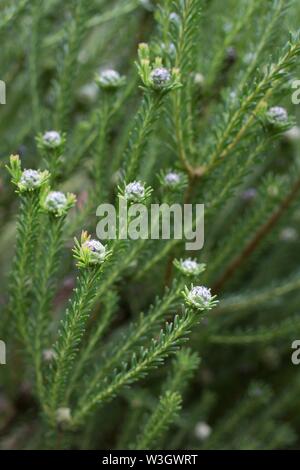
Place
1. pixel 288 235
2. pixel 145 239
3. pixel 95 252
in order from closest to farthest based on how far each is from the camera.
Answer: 1. pixel 95 252
2. pixel 145 239
3. pixel 288 235

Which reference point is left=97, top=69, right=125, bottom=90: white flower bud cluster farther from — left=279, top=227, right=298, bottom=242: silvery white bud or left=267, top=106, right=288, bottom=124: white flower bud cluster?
left=279, top=227, right=298, bottom=242: silvery white bud

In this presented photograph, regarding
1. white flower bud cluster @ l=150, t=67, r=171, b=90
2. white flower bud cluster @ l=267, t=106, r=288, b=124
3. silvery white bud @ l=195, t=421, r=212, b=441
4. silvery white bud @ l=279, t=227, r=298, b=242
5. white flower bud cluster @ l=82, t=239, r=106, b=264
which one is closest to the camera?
white flower bud cluster @ l=82, t=239, r=106, b=264

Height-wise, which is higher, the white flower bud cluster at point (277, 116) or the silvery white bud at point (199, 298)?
the white flower bud cluster at point (277, 116)

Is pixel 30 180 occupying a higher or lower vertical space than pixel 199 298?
higher

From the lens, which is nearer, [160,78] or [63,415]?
[160,78]

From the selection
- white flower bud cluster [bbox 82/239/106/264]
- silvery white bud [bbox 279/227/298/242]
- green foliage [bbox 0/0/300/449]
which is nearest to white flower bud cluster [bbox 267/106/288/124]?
green foliage [bbox 0/0/300/449]

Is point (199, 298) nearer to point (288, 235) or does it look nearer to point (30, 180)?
point (30, 180)

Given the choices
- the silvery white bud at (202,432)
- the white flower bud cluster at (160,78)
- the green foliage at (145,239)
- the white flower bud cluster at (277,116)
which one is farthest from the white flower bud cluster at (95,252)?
the silvery white bud at (202,432)

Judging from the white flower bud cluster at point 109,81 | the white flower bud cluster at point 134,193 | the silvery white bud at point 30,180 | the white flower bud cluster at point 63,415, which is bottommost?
the white flower bud cluster at point 63,415

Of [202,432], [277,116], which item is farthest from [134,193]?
[202,432]

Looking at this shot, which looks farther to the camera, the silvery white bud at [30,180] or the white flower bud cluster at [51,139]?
the white flower bud cluster at [51,139]

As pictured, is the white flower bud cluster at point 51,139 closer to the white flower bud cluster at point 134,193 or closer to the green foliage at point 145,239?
the green foliage at point 145,239
